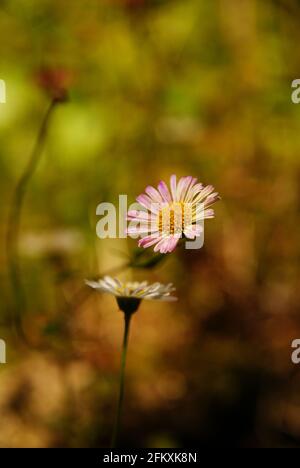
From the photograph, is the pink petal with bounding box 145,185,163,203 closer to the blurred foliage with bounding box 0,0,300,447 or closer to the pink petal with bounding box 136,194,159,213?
the pink petal with bounding box 136,194,159,213

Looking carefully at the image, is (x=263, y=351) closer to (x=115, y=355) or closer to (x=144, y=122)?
(x=115, y=355)

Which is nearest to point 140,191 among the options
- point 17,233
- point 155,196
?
point 17,233

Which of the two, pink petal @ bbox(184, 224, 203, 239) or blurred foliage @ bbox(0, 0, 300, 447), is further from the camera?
blurred foliage @ bbox(0, 0, 300, 447)

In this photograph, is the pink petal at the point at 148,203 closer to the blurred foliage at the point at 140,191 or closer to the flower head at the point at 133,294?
the flower head at the point at 133,294

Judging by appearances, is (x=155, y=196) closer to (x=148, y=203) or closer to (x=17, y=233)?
(x=148, y=203)

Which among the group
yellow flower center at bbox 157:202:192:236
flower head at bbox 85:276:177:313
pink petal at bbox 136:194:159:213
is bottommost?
flower head at bbox 85:276:177:313

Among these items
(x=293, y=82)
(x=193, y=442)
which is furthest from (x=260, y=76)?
(x=193, y=442)

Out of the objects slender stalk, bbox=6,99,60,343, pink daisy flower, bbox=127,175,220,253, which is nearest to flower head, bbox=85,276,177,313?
pink daisy flower, bbox=127,175,220,253
